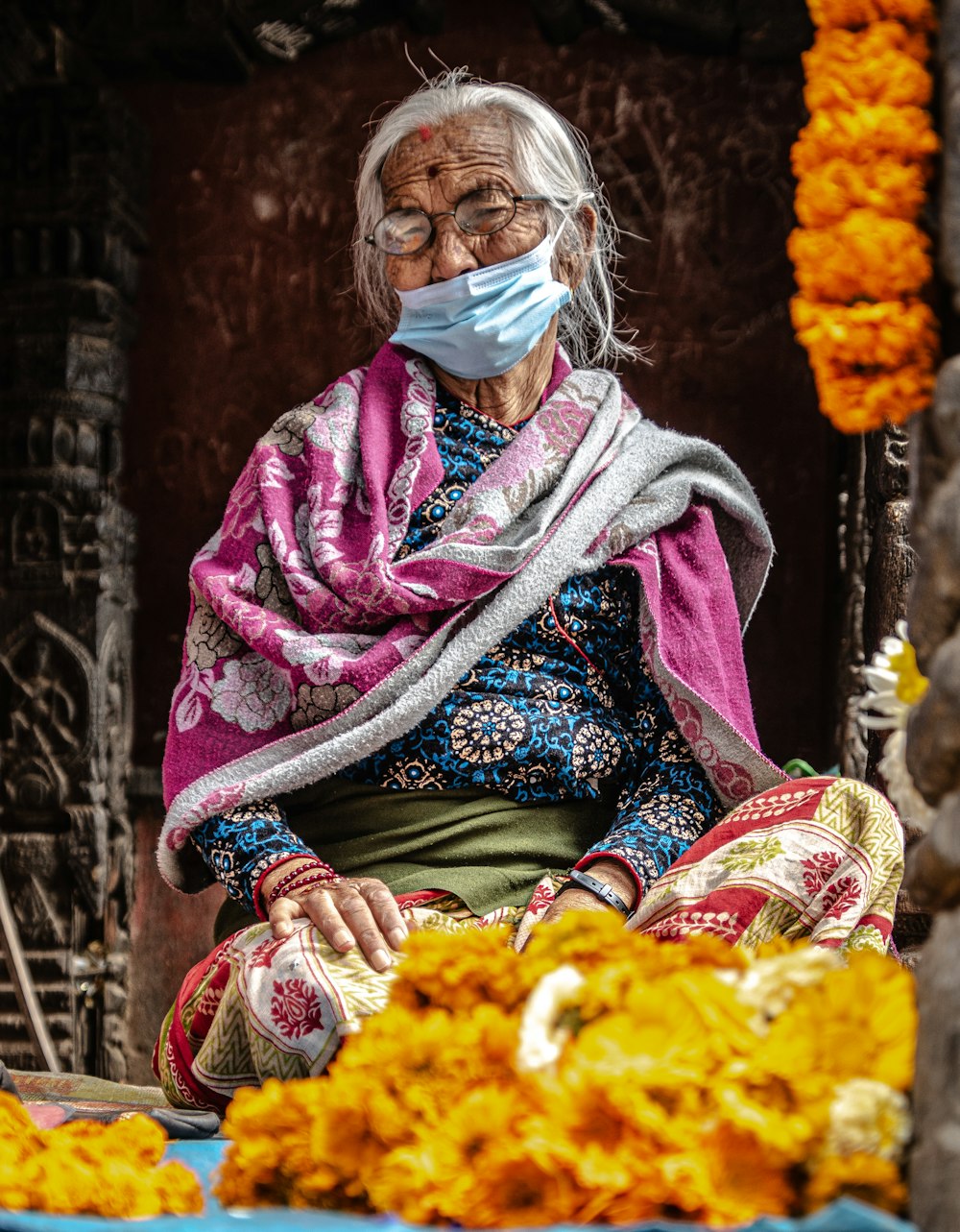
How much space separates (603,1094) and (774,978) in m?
0.20

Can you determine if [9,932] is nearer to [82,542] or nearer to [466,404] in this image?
[82,542]

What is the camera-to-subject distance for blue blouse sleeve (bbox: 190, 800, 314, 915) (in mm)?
1938

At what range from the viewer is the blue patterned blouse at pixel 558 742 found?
6.52ft

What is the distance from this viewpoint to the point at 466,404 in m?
2.36

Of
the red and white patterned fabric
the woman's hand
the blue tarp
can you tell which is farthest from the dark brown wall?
the blue tarp

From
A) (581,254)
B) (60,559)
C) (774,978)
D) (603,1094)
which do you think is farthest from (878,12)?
(60,559)

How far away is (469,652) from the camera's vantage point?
2064 millimetres

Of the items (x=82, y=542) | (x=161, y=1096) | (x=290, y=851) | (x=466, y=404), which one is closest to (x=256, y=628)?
(x=290, y=851)

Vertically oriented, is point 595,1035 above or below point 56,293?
below

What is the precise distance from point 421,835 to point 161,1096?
0.74 m

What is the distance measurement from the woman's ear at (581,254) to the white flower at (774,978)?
1.63 meters

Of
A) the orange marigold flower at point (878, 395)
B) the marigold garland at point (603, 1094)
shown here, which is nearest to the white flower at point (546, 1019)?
the marigold garland at point (603, 1094)

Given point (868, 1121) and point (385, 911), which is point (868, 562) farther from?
point (868, 1121)

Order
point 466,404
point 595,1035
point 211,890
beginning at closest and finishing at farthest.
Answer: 1. point 595,1035
2. point 466,404
3. point 211,890
